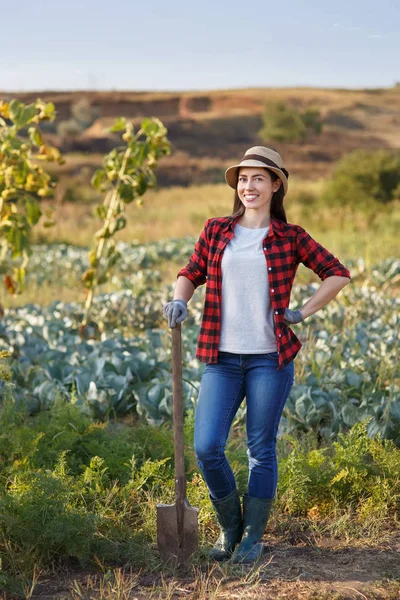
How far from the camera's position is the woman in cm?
306

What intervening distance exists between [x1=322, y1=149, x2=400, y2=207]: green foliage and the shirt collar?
62.0 feet

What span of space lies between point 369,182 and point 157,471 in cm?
1939

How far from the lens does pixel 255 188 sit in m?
3.16

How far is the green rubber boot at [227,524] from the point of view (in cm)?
320

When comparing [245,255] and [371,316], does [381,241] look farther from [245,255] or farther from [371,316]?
[245,255]

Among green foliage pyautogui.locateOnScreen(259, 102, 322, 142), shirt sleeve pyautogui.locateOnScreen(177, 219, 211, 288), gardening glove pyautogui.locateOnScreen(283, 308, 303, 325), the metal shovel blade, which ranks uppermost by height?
green foliage pyautogui.locateOnScreen(259, 102, 322, 142)

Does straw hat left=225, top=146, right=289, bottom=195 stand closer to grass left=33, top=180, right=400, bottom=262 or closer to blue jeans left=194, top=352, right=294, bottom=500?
blue jeans left=194, top=352, right=294, bottom=500

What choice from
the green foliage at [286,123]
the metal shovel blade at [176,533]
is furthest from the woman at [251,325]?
the green foliage at [286,123]

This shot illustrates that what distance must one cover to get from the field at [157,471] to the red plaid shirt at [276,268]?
0.83 metres

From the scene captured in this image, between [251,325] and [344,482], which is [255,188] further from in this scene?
[344,482]

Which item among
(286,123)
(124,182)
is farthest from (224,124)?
(124,182)

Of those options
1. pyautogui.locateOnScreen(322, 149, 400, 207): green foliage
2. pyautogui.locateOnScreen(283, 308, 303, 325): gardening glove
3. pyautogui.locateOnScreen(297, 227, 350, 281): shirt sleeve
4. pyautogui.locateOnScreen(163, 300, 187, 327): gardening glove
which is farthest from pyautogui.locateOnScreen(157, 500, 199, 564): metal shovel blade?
pyautogui.locateOnScreen(322, 149, 400, 207): green foliage

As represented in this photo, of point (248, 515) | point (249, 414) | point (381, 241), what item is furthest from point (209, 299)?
point (381, 241)

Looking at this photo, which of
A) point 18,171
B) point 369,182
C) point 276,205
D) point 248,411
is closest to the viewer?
point 248,411
